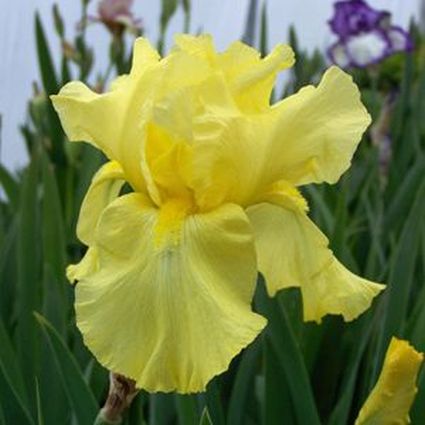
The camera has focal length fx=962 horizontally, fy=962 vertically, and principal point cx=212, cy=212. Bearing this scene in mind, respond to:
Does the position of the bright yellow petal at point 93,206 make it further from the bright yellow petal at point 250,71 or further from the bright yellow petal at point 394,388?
the bright yellow petal at point 394,388

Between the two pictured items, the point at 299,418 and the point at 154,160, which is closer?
the point at 154,160

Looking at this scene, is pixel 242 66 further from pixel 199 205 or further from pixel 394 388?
pixel 394 388

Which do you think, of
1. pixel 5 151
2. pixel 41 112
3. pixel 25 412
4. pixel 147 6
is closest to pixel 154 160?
pixel 25 412

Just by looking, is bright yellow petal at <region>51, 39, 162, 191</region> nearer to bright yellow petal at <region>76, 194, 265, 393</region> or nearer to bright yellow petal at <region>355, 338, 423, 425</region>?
bright yellow petal at <region>76, 194, 265, 393</region>

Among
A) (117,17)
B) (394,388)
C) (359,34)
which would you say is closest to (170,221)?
(394,388)

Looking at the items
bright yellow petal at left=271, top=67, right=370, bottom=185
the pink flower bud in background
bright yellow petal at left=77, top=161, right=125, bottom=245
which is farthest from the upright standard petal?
the pink flower bud in background

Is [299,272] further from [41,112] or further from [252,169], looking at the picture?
[41,112]
